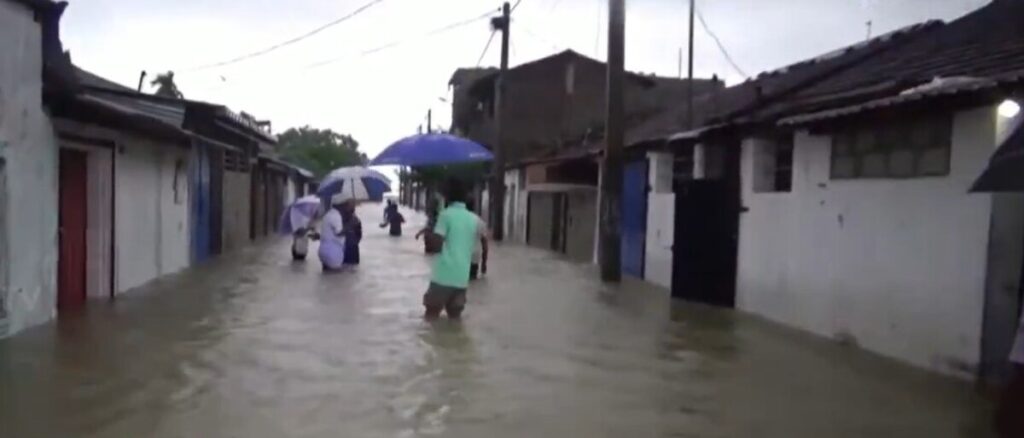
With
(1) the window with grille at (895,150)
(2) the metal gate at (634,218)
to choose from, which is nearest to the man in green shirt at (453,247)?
(1) the window with grille at (895,150)

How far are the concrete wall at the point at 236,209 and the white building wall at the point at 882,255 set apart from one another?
13.9 metres

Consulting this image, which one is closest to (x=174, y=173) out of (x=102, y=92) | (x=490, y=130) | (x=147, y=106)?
(x=147, y=106)

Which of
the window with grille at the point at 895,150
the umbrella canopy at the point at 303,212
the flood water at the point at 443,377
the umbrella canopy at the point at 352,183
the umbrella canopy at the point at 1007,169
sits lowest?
the flood water at the point at 443,377

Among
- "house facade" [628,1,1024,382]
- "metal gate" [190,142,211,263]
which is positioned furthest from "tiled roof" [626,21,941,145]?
"metal gate" [190,142,211,263]

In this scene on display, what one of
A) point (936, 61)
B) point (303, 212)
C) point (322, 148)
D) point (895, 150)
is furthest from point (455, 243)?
point (322, 148)

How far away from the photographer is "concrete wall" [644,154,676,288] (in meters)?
17.0

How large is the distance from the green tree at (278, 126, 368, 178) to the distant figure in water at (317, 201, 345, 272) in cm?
5357

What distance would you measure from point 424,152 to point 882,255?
45.1 feet

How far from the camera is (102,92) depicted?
48.7 ft

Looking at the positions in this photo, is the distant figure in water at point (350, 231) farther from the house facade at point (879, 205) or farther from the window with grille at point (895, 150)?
the window with grille at point (895, 150)

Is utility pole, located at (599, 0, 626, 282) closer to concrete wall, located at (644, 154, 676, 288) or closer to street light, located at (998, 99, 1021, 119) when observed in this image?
concrete wall, located at (644, 154, 676, 288)

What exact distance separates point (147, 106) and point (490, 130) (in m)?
27.7

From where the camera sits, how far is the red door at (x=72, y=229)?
11.5m

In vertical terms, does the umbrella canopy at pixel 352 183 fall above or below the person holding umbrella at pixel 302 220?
above
